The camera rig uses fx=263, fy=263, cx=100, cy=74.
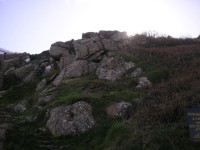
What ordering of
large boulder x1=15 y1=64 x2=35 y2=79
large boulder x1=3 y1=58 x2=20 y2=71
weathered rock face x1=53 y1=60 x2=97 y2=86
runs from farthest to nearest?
large boulder x1=3 y1=58 x2=20 y2=71, large boulder x1=15 y1=64 x2=35 y2=79, weathered rock face x1=53 y1=60 x2=97 y2=86

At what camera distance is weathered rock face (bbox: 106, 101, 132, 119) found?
48.9 feet

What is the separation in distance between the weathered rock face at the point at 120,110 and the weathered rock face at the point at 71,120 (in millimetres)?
1187

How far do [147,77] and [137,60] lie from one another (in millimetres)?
4149

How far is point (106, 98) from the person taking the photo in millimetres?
A: 17062

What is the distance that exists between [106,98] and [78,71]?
8411mm

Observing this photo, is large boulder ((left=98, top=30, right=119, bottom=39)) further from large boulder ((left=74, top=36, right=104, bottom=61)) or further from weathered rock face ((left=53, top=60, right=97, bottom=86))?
weathered rock face ((left=53, top=60, right=97, bottom=86))

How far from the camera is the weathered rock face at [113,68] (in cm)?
2236

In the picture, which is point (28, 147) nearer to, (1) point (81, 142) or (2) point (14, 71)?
(1) point (81, 142)

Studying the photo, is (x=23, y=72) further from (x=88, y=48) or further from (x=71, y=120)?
(x=71, y=120)

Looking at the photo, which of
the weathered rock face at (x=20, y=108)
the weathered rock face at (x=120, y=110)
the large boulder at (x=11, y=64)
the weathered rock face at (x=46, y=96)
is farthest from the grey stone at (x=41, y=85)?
the large boulder at (x=11, y=64)

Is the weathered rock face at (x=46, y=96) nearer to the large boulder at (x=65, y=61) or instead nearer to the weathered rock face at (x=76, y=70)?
the weathered rock face at (x=76, y=70)

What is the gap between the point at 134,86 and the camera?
1958 centimetres

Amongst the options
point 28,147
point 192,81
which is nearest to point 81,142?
point 28,147

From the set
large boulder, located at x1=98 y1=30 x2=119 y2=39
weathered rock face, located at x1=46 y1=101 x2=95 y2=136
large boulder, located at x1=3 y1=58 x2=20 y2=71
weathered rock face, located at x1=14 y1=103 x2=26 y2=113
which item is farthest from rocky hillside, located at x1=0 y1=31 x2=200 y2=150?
large boulder, located at x1=3 y1=58 x2=20 y2=71
